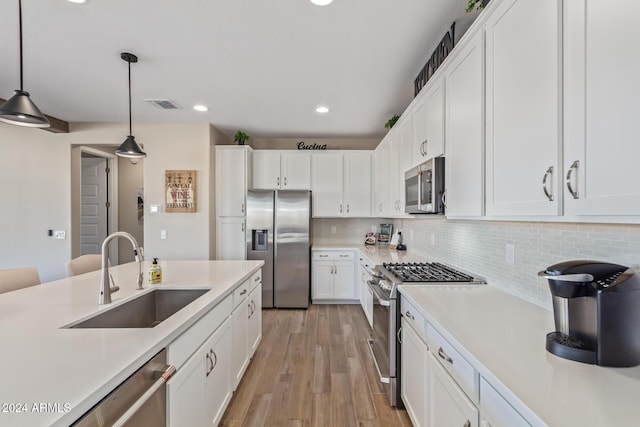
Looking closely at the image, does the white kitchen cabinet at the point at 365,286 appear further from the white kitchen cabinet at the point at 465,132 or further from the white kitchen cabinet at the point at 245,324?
the white kitchen cabinet at the point at 465,132

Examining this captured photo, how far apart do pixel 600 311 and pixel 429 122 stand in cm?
160

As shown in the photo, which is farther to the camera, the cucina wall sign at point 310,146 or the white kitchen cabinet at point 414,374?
the cucina wall sign at point 310,146

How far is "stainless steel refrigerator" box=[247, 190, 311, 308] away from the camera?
13.9 ft

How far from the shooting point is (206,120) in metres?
3.98

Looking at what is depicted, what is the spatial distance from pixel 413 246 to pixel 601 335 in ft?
9.39

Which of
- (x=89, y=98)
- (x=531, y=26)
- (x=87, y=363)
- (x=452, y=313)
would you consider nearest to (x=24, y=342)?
(x=87, y=363)

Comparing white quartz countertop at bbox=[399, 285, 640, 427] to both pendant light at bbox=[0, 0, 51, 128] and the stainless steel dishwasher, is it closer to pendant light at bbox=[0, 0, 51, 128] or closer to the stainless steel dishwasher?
the stainless steel dishwasher

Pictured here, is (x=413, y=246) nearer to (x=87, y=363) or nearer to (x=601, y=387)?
(x=601, y=387)

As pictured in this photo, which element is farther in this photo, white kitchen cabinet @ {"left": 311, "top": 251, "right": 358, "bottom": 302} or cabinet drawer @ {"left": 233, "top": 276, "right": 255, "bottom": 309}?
white kitchen cabinet @ {"left": 311, "top": 251, "right": 358, "bottom": 302}

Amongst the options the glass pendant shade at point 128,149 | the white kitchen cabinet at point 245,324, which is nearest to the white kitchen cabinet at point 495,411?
the white kitchen cabinet at point 245,324

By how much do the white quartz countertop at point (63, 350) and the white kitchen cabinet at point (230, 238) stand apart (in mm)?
2435

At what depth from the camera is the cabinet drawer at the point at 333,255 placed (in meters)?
4.36

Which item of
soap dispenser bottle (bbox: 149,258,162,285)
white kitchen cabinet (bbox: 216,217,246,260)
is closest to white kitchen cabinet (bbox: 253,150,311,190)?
white kitchen cabinet (bbox: 216,217,246,260)

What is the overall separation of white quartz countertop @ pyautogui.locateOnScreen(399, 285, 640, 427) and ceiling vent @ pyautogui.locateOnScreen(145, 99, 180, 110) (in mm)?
3345
